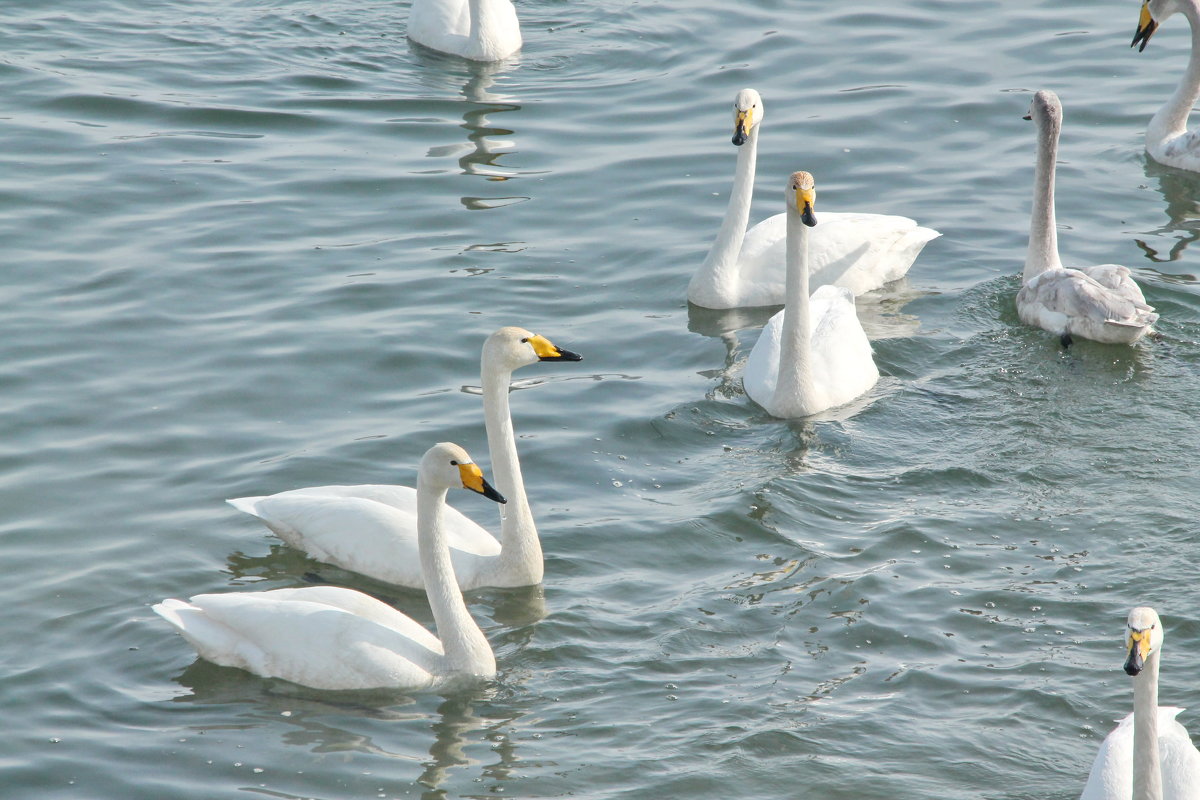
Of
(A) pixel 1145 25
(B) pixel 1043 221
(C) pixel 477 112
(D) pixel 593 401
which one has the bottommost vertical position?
(D) pixel 593 401

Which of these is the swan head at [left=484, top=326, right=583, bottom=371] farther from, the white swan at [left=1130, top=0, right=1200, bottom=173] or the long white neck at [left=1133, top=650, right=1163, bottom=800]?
the white swan at [left=1130, top=0, right=1200, bottom=173]

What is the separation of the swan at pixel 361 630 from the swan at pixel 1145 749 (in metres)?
2.96

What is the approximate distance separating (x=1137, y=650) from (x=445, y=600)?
3.30 m

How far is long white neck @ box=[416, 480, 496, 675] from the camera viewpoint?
26.1 ft

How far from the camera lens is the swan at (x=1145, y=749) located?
6.24 meters

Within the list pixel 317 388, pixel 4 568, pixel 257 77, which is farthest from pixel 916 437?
pixel 257 77

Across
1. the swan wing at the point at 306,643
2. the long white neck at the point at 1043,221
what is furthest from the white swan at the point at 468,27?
the swan wing at the point at 306,643

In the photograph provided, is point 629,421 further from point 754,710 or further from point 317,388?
point 754,710

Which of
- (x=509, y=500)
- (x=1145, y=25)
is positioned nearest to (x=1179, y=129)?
(x=1145, y=25)

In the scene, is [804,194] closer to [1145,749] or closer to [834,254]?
[834,254]

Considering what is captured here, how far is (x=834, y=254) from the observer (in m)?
12.7

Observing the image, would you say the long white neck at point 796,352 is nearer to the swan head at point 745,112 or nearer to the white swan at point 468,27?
the swan head at point 745,112

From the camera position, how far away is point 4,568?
9.20 meters

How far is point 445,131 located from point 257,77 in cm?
232
